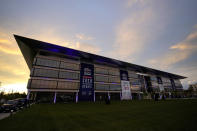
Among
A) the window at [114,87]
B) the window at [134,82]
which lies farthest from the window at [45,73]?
the window at [134,82]

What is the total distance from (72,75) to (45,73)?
382 inches

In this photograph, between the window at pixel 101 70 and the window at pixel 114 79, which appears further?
the window at pixel 114 79

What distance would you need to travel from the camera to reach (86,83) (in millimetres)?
40156

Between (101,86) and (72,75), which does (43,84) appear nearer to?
(72,75)

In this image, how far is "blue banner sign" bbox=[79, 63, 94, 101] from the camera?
3844 cm

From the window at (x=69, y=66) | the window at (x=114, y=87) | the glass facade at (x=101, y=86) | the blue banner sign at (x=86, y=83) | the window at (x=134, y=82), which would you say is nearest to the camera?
the window at (x=69, y=66)

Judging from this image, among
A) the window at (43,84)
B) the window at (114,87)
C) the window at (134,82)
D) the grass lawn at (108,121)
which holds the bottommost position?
the grass lawn at (108,121)

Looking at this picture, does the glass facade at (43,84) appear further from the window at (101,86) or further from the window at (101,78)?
the window at (101,78)

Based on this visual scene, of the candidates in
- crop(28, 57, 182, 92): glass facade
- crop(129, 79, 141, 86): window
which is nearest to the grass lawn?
crop(28, 57, 182, 92): glass facade

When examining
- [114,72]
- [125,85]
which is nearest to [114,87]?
[125,85]

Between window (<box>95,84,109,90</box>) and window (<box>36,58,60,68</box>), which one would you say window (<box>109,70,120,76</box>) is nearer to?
window (<box>95,84,109,90</box>)

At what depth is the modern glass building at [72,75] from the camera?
31.7 meters

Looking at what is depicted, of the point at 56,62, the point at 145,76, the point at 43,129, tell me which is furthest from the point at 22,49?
the point at 145,76

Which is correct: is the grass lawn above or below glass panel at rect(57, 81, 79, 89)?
below
